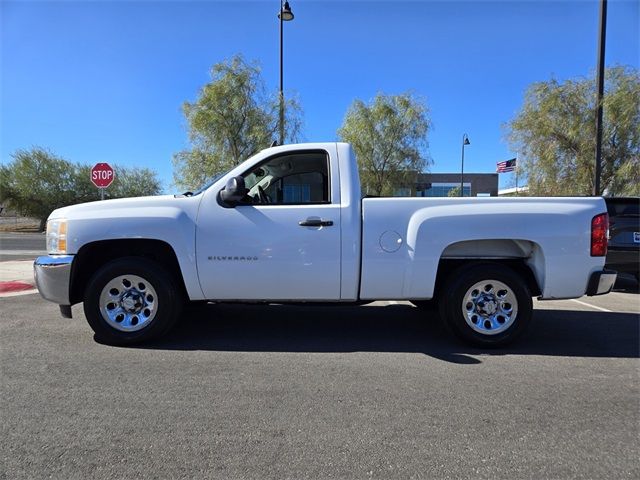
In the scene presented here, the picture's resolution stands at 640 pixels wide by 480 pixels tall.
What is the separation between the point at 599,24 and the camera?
35.5ft

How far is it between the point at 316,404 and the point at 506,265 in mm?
2704

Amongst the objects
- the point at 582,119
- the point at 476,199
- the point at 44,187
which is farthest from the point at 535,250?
the point at 44,187

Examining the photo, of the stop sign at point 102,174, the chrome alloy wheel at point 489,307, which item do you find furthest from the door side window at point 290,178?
the stop sign at point 102,174

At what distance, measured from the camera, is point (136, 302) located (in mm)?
4793

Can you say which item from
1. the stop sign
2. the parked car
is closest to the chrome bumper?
the stop sign

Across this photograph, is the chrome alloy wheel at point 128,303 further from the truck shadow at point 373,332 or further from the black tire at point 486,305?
the black tire at point 486,305

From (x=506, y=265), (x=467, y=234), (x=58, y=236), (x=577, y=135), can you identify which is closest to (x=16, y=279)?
(x=58, y=236)

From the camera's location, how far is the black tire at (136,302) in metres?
4.71

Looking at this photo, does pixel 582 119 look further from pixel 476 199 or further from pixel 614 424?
pixel 614 424

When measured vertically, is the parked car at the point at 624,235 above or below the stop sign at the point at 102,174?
below

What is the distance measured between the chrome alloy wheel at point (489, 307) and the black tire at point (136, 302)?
3.07 metres

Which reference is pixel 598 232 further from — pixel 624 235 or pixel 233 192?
pixel 624 235

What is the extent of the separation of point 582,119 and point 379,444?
56.0 ft

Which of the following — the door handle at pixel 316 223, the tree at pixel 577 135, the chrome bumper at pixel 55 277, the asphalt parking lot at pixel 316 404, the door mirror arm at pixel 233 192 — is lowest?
the asphalt parking lot at pixel 316 404
